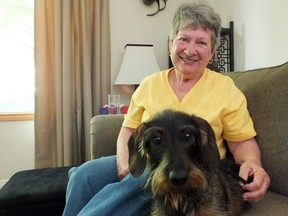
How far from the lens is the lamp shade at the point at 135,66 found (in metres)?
2.58

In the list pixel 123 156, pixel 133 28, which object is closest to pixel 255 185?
pixel 123 156

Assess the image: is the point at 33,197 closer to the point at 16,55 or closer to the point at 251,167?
the point at 251,167

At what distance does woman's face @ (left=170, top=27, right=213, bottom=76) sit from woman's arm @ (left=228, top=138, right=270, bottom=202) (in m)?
0.38

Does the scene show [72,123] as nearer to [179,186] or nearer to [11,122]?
[11,122]

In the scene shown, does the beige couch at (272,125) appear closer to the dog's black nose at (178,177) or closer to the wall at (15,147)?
the dog's black nose at (178,177)

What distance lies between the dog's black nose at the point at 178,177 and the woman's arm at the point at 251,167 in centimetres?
33

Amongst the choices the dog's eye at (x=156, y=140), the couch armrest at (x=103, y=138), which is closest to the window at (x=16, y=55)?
the couch armrest at (x=103, y=138)

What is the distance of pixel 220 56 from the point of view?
2.59 m

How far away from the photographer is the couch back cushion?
3.68 feet

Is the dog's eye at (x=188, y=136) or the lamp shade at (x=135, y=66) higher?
the lamp shade at (x=135, y=66)

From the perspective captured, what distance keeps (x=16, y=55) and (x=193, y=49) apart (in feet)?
7.30

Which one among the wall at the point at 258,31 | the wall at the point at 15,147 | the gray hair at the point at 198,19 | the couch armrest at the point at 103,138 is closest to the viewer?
the gray hair at the point at 198,19

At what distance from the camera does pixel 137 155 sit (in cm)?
93

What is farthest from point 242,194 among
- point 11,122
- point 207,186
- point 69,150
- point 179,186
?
point 11,122
